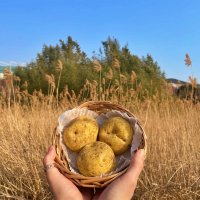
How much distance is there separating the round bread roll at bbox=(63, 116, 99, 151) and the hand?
0.12 m

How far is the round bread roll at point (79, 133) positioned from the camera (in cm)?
206

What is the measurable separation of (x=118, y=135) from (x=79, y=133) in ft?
0.64

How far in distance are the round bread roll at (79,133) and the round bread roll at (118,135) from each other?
70 millimetres

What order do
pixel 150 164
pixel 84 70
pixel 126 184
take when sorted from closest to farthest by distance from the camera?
pixel 126 184, pixel 150 164, pixel 84 70

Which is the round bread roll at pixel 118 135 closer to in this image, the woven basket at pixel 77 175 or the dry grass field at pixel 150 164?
the woven basket at pixel 77 175

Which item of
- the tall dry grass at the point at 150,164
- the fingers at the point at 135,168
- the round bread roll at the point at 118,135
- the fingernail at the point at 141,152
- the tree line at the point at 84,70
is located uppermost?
the tree line at the point at 84,70

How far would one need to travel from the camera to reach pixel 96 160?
76.8 inches

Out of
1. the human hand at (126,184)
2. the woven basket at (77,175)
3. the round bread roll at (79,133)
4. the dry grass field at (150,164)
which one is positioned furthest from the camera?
the dry grass field at (150,164)

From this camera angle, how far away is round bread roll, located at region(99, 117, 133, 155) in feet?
6.77

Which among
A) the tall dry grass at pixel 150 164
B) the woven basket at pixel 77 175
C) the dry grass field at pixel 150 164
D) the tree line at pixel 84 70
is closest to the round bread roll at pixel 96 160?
the woven basket at pixel 77 175

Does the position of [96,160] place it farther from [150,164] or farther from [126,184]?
[150,164]

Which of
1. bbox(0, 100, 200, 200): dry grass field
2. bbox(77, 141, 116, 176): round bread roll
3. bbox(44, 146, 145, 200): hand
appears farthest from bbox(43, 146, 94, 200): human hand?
bbox(0, 100, 200, 200): dry grass field

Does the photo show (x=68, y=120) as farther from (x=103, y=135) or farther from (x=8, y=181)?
(x=8, y=181)

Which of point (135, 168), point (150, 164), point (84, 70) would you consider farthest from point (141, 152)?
point (84, 70)
